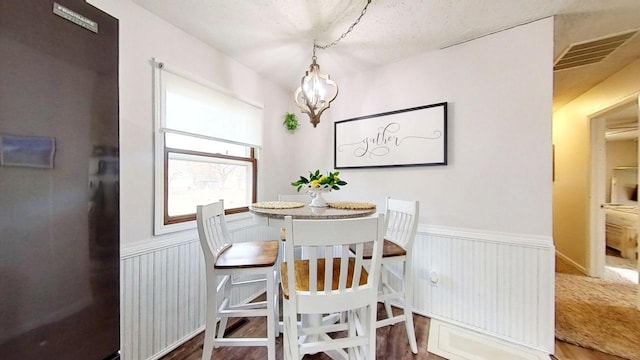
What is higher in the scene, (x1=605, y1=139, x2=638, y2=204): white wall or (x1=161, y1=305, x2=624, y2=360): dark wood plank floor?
(x1=605, y1=139, x2=638, y2=204): white wall

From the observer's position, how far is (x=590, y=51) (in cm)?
214

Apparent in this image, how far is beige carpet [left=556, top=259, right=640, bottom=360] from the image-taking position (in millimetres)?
1781

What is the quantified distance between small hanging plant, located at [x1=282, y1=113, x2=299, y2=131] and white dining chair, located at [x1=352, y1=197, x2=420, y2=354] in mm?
1509

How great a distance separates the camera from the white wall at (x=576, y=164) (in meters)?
2.80

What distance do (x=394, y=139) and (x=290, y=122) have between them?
49.9 inches

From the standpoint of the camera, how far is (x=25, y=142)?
60cm

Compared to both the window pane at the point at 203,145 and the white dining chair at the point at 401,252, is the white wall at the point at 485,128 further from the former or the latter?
the window pane at the point at 203,145

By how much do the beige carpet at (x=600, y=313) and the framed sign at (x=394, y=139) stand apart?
166 cm

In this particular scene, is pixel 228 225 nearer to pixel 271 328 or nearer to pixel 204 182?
pixel 204 182

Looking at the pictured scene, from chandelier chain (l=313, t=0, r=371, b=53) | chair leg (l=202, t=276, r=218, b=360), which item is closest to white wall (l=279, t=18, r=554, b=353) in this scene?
chandelier chain (l=313, t=0, r=371, b=53)

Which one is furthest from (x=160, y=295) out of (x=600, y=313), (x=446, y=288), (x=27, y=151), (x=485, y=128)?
(x=600, y=313)

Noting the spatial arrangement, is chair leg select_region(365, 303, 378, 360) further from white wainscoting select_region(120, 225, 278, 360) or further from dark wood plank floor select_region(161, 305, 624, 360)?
white wainscoting select_region(120, 225, 278, 360)

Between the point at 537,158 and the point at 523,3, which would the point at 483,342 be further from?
the point at 523,3

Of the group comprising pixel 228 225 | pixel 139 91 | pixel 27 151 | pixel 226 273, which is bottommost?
pixel 226 273
